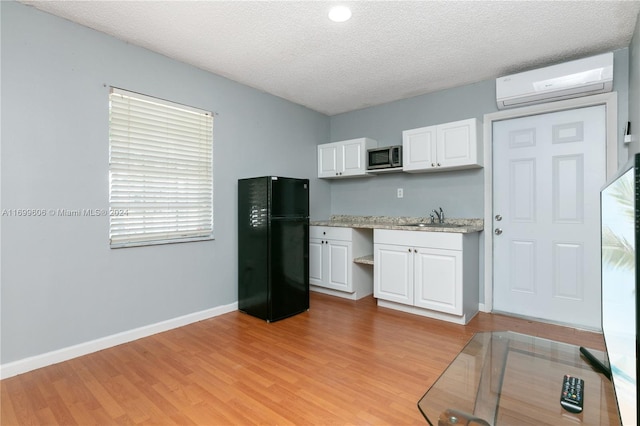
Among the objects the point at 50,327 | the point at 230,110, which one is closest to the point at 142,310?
the point at 50,327

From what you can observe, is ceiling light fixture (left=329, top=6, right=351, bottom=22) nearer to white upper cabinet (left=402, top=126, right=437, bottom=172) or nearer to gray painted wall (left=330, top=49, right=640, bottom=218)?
white upper cabinet (left=402, top=126, right=437, bottom=172)

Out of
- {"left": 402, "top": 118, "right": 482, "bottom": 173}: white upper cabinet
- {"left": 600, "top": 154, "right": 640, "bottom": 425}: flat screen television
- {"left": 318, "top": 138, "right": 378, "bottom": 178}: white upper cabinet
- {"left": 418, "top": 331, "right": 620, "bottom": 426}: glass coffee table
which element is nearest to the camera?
{"left": 600, "top": 154, "right": 640, "bottom": 425}: flat screen television

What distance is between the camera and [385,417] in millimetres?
1651

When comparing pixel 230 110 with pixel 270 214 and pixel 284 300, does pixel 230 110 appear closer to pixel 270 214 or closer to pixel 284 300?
pixel 270 214

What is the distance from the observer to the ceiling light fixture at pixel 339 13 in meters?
2.15

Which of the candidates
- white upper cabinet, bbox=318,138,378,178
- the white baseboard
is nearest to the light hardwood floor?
the white baseboard

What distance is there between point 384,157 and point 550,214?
1.80m

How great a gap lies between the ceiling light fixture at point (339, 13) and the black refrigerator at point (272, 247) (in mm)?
1458

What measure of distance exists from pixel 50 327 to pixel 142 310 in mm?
616

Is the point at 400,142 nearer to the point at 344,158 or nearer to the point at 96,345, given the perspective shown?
the point at 344,158

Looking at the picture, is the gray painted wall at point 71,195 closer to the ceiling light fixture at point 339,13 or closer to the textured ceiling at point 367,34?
the textured ceiling at point 367,34

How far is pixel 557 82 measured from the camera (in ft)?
9.23

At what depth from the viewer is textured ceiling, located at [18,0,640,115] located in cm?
216

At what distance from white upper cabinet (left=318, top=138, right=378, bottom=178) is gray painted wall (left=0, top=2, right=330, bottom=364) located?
1.72m
